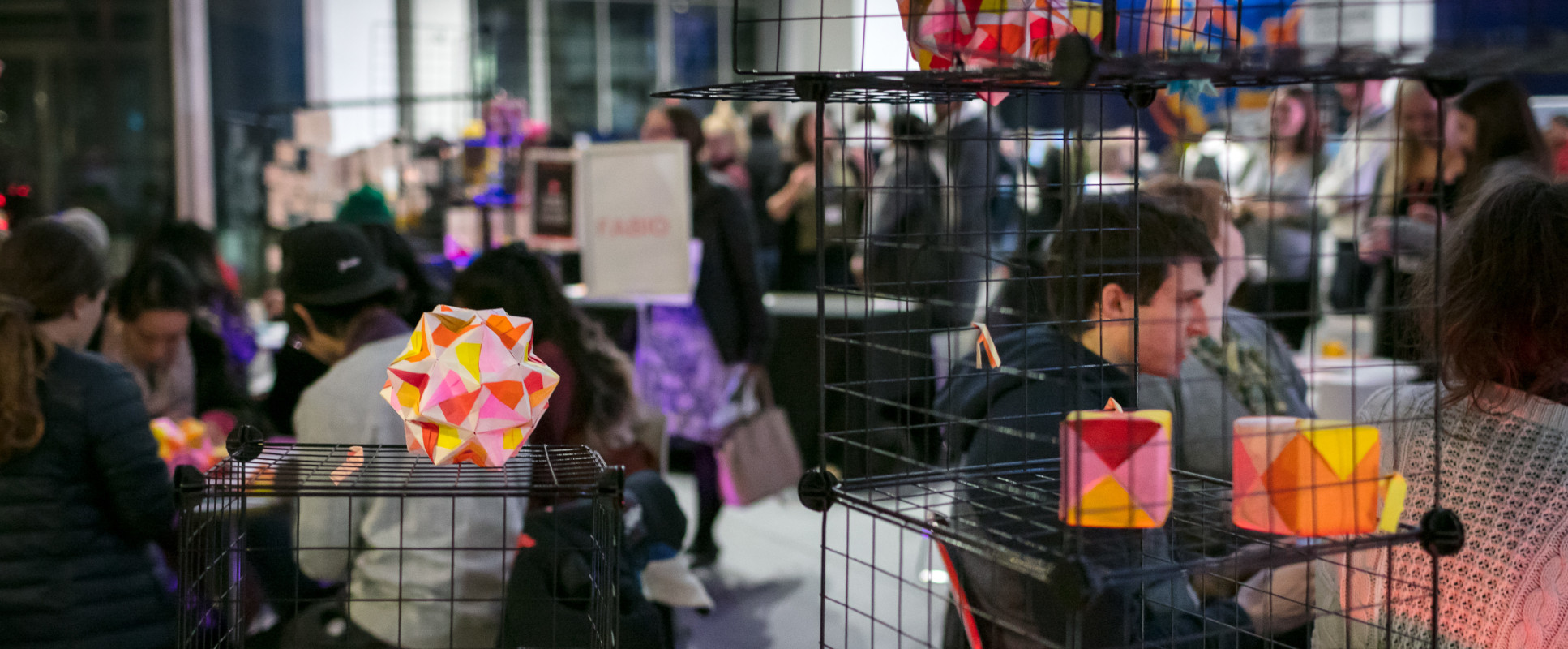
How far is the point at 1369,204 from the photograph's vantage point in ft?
13.1

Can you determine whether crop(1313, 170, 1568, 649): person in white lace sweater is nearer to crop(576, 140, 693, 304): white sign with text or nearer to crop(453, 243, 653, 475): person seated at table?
crop(453, 243, 653, 475): person seated at table

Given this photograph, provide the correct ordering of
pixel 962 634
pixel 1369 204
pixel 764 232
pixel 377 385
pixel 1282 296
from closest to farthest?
pixel 962 634
pixel 377 385
pixel 1369 204
pixel 1282 296
pixel 764 232

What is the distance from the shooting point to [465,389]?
1183 millimetres

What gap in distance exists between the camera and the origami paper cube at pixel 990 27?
106cm

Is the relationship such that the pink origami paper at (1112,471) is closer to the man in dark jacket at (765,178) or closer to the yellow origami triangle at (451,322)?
the yellow origami triangle at (451,322)

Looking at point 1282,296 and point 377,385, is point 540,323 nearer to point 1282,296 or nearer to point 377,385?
point 377,385

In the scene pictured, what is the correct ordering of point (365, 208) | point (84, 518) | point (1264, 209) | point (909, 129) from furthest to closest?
point (1264, 209), point (365, 208), point (909, 129), point (84, 518)

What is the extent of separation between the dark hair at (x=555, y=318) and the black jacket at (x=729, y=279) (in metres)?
1.25

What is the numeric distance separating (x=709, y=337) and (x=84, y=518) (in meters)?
2.09

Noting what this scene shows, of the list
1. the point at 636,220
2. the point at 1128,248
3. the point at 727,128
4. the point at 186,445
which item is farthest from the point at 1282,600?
the point at 727,128

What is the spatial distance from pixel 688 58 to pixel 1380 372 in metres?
7.26

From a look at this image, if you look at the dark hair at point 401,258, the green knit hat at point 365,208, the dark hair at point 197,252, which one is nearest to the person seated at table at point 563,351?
the dark hair at point 401,258

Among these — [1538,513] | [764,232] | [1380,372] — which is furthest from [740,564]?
[1538,513]

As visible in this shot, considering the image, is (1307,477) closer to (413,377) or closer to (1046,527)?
(1046,527)
